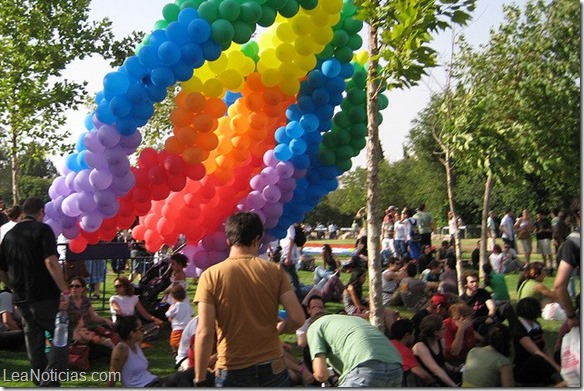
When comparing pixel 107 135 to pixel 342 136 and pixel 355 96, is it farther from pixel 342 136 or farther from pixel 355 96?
pixel 355 96

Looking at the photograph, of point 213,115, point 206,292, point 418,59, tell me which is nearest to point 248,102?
point 213,115

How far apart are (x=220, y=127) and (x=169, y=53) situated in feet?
6.26

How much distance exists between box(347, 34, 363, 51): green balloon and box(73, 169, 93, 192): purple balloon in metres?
3.43

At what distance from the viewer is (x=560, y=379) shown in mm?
6871

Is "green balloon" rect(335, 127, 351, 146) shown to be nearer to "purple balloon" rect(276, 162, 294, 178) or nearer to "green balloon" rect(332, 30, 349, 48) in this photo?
"purple balloon" rect(276, 162, 294, 178)

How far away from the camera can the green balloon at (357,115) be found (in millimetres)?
9734

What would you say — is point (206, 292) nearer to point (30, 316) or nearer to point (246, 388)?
point (246, 388)

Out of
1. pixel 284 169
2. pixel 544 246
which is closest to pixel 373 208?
pixel 284 169

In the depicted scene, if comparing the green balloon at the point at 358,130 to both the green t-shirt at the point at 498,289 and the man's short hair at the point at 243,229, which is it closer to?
the green t-shirt at the point at 498,289

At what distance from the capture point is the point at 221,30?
819 cm

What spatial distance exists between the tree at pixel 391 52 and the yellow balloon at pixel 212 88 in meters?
1.78

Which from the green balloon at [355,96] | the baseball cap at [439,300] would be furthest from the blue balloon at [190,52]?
the baseball cap at [439,300]

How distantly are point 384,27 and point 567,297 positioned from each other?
348cm

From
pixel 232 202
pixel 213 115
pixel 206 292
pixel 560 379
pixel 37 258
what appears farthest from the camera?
pixel 232 202
